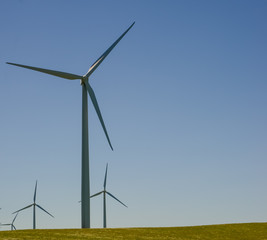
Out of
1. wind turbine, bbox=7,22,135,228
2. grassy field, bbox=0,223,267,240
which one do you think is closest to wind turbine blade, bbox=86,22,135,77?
wind turbine, bbox=7,22,135,228

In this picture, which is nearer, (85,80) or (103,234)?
(103,234)

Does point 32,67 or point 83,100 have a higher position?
point 32,67

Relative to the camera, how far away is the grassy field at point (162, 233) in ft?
126

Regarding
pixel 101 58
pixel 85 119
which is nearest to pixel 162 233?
pixel 85 119

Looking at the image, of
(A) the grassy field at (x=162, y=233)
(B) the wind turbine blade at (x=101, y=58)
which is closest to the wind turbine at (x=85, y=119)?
(B) the wind turbine blade at (x=101, y=58)

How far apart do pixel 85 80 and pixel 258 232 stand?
27.7 meters

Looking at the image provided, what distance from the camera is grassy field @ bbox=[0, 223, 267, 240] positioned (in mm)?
38438

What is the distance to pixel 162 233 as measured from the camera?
44.5 metres

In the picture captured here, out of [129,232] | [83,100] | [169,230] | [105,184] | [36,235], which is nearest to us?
[36,235]

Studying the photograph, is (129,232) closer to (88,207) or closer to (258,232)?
(88,207)

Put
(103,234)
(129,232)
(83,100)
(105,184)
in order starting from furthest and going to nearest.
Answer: (105,184)
(83,100)
(129,232)
(103,234)

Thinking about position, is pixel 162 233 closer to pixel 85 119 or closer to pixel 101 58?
pixel 85 119

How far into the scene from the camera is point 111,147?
49.8 m

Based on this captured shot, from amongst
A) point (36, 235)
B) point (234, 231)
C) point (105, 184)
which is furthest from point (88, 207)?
point (105, 184)
